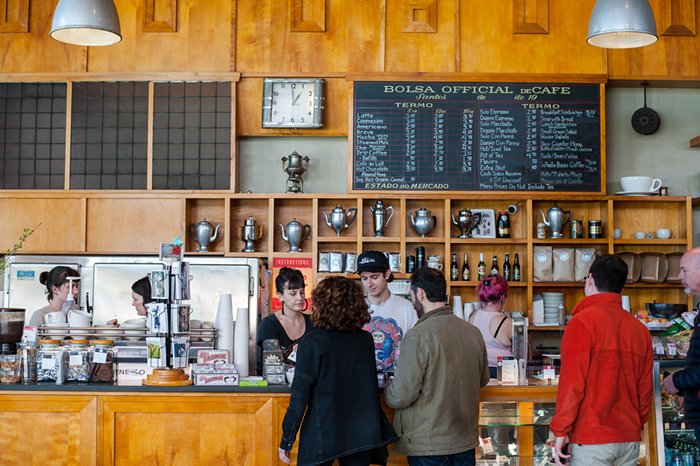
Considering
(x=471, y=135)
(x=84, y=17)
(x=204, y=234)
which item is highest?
(x=84, y=17)

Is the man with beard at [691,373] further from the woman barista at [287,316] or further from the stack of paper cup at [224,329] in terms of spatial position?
the stack of paper cup at [224,329]

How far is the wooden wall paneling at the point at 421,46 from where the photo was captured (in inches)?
195

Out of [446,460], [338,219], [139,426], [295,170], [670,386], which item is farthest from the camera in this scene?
[295,170]

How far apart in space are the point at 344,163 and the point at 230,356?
102 inches

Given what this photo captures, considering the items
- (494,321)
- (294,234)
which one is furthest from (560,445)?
(294,234)

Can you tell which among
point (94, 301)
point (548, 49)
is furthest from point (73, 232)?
point (548, 49)

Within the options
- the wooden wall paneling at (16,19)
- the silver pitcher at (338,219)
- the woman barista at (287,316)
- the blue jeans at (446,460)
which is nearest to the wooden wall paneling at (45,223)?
the wooden wall paneling at (16,19)

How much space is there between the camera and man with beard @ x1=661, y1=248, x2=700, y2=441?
2.56 meters

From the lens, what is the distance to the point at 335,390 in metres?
2.38

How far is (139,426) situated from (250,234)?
2.26 metres

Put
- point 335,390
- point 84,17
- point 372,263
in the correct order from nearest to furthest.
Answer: point 335,390, point 84,17, point 372,263

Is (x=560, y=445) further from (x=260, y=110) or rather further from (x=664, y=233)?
(x=260, y=110)

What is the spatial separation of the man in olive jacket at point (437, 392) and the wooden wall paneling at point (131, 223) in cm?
285

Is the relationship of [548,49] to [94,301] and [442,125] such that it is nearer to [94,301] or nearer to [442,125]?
[442,125]
